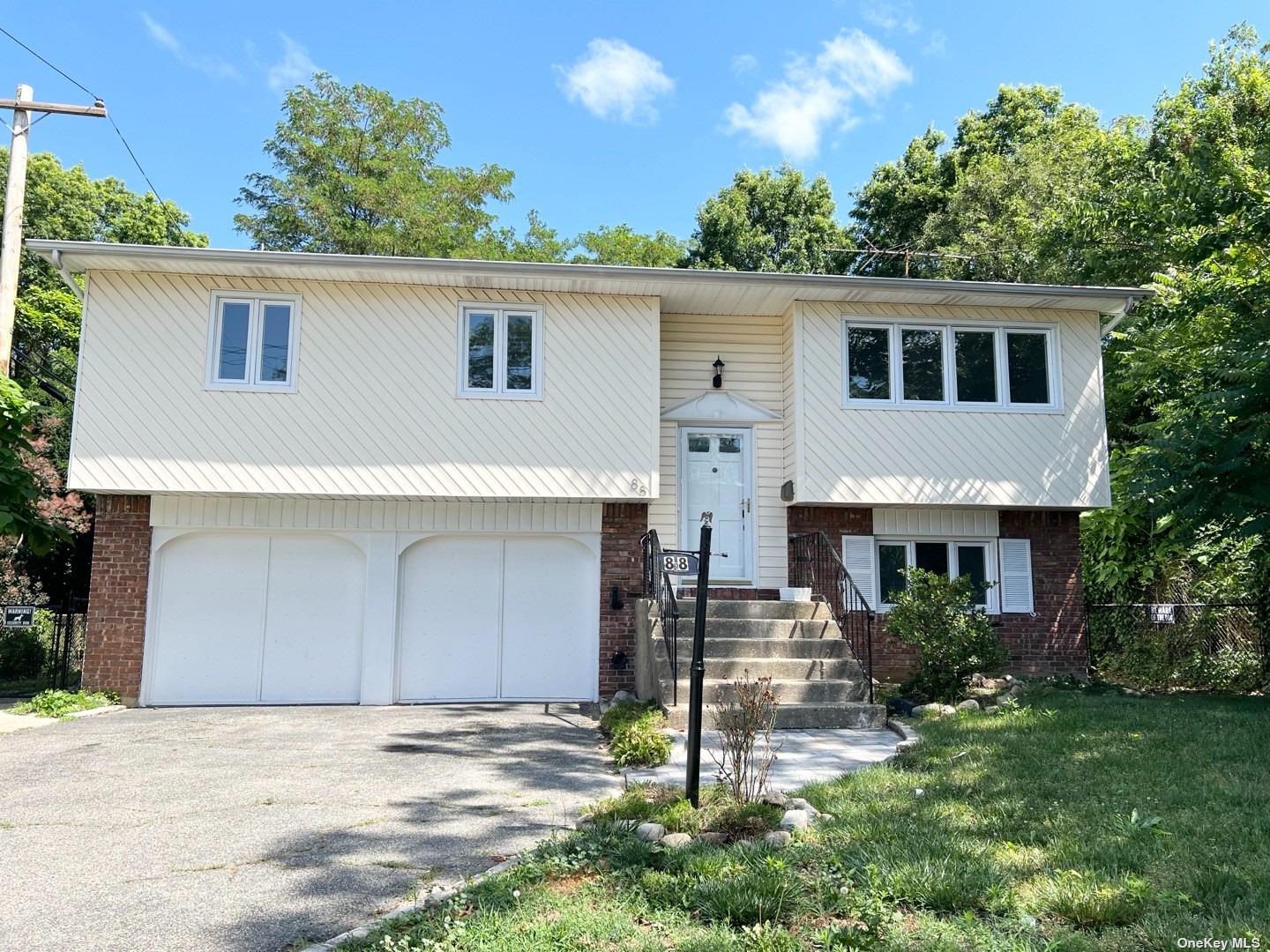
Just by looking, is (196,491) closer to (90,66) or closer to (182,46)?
(90,66)

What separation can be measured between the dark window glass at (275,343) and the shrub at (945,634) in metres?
8.00

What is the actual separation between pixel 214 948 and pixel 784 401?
9.95 m

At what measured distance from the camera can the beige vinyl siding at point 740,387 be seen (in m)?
12.1

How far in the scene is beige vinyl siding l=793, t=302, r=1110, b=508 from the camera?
1153 centimetres

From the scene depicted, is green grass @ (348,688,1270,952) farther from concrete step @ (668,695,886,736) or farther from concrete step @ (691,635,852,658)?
concrete step @ (691,635,852,658)

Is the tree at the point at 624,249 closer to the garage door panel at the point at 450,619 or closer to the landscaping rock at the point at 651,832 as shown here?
the garage door panel at the point at 450,619

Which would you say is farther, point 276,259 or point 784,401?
point 784,401

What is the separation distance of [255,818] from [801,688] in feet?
17.3

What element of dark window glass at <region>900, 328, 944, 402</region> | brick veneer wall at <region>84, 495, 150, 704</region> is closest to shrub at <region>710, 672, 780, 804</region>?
dark window glass at <region>900, 328, 944, 402</region>

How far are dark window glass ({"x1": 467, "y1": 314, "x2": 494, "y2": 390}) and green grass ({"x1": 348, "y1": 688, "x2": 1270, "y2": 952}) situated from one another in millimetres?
6850

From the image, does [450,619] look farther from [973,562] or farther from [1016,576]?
[1016,576]

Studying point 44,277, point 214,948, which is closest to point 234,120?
point 44,277

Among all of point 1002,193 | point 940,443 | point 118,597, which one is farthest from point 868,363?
point 1002,193

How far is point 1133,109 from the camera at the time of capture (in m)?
20.1
